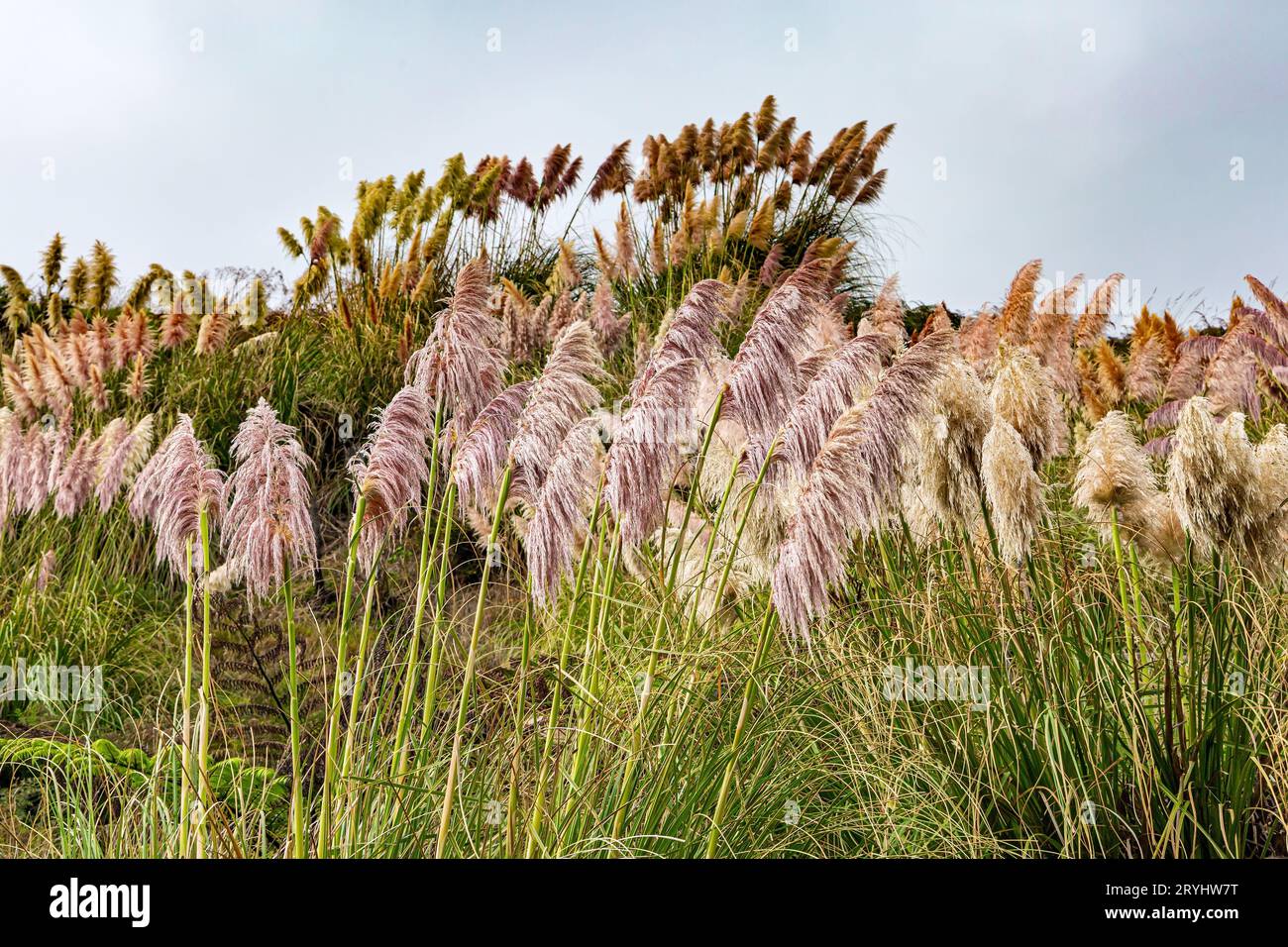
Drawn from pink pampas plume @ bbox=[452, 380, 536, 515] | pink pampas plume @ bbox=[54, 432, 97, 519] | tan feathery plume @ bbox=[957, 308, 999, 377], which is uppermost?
tan feathery plume @ bbox=[957, 308, 999, 377]

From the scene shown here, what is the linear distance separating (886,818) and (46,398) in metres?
6.55

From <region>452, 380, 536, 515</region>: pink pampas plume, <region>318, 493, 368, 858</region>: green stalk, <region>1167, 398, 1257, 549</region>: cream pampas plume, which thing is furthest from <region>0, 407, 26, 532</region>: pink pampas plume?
<region>1167, 398, 1257, 549</region>: cream pampas plume

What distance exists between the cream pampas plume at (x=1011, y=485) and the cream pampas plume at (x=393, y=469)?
1.60 m

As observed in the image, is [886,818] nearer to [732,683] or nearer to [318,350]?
[732,683]

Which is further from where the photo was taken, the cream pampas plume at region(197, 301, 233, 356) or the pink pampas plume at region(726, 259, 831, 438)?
the cream pampas plume at region(197, 301, 233, 356)

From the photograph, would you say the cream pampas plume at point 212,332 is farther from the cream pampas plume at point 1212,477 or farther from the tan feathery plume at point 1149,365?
the cream pampas plume at point 1212,477

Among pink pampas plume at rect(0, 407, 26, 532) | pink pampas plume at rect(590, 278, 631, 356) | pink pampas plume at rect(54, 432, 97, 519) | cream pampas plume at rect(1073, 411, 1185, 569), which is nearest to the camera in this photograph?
cream pampas plume at rect(1073, 411, 1185, 569)

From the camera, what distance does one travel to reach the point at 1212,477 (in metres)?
2.93

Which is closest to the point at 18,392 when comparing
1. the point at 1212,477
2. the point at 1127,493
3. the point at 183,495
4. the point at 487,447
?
the point at 183,495

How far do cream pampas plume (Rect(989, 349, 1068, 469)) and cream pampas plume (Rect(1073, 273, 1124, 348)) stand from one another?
3.25 metres

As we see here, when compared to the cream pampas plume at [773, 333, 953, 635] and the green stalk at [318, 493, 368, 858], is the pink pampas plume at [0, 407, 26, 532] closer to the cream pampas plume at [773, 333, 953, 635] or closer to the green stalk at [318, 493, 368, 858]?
the green stalk at [318, 493, 368, 858]

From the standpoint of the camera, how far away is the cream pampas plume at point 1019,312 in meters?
4.62

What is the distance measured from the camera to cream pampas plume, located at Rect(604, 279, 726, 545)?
243cm
